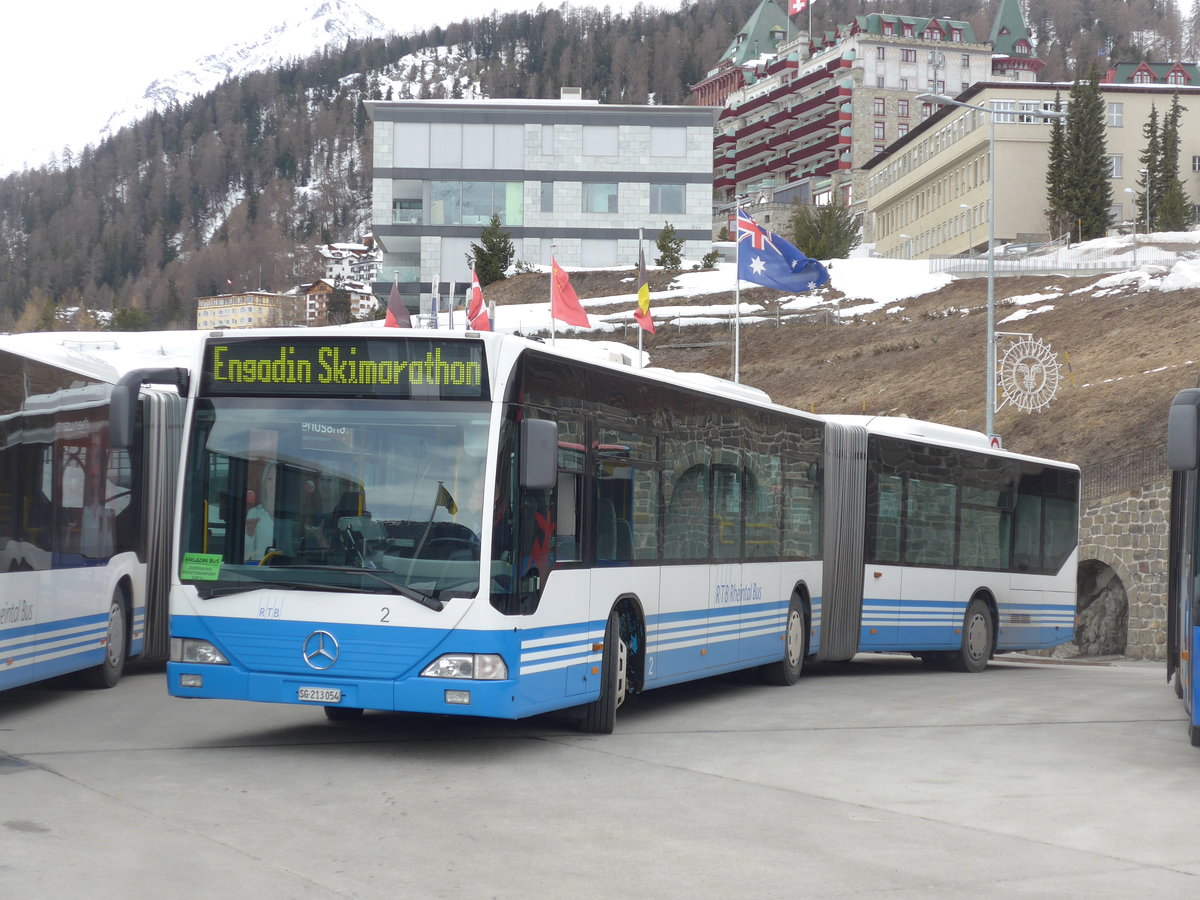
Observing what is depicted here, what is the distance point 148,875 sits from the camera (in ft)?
22.8

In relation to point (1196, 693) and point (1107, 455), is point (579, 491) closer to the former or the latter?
point (1196, 693)

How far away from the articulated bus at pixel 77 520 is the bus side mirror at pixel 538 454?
8.58 ft

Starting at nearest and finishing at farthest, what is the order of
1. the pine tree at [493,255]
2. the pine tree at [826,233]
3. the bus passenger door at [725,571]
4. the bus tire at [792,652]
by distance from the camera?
the bus passenger door at [725,571]
the bus tire at [792,652]
the pine tree at [493,255]
the pine tree at [826,233]

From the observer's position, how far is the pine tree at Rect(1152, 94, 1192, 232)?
84.4m

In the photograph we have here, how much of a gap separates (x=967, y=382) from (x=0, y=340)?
130 ft

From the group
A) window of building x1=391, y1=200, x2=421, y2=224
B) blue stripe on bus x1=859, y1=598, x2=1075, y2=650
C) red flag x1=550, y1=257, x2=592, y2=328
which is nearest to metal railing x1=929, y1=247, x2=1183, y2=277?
window of building x1=391, y1=200, x2=421, y2=224

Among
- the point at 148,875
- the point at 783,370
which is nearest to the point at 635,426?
the point at 148,875


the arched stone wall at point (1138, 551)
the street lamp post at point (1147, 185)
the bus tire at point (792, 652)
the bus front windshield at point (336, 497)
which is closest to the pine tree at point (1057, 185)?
the street lamp post at point (1147, 185)

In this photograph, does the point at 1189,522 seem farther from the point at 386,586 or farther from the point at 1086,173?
the point at 1086,173

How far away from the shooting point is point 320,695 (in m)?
10.2

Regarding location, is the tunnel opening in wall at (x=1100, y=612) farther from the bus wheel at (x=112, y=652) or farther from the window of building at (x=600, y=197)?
the window of building at (x=600, y=197)

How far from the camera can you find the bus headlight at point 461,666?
10.0 metres

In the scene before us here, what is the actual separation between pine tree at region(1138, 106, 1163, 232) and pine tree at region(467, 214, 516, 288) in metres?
36.5

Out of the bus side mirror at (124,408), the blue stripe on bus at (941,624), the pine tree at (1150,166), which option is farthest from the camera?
the pine tree at (1150,166)
